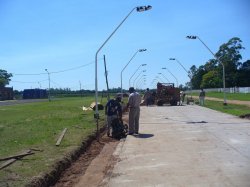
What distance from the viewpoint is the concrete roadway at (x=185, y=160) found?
9297 mm

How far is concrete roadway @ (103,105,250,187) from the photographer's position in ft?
A: 30.5

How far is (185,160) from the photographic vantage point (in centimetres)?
1158

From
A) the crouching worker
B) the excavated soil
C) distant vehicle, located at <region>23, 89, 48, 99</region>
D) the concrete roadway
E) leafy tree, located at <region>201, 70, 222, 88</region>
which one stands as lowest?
the excavated soil

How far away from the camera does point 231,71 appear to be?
136375 mm

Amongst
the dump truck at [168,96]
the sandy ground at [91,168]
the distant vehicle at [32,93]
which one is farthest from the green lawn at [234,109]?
the distant vehicle at [32,93]

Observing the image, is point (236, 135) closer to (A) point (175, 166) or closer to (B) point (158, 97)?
(A) point (175, 166)

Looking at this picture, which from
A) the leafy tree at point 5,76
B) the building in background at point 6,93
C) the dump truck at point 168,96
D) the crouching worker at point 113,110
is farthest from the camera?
the leafy tree at point 5,76

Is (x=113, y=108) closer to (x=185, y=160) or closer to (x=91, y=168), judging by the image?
(x=91, y=168)

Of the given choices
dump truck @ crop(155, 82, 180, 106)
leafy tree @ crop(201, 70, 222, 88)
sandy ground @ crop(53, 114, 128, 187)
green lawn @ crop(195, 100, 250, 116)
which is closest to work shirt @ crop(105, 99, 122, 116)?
sandy ground @ crop(53, 114, 128, 187)

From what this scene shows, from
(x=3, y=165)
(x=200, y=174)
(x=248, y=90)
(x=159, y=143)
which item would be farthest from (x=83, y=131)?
(x=248, y=90)

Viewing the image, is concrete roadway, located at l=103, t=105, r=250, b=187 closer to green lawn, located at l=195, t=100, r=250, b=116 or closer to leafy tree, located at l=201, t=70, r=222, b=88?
green lawn, located at l=195, t=100, r=250, b=116

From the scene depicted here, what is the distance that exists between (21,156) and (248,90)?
341ft

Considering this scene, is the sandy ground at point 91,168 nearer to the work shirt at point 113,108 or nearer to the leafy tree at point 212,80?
the work shirt at point 113,108

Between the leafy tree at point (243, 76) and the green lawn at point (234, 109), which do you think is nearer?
the green lawn at point (234, 109)
